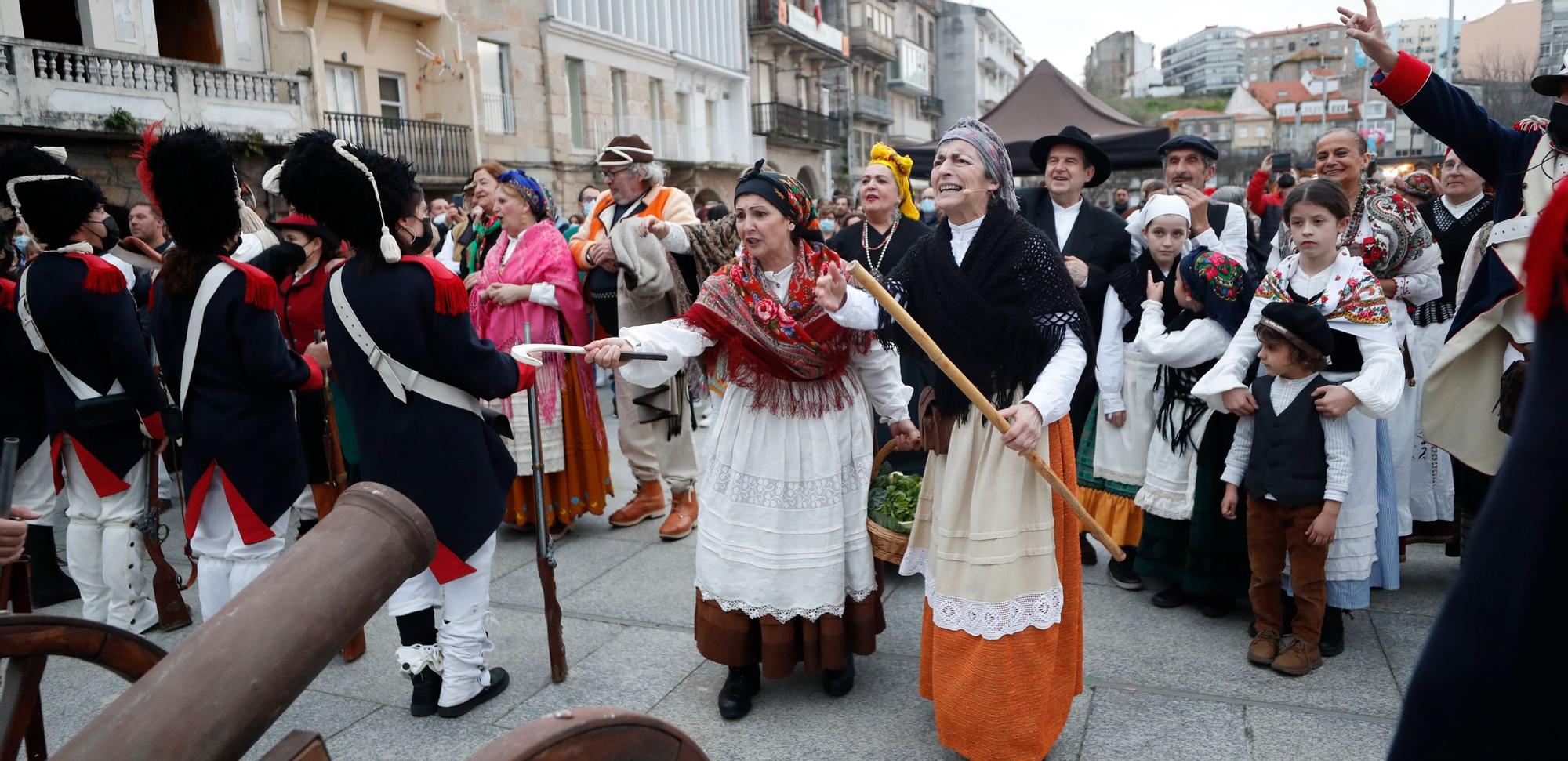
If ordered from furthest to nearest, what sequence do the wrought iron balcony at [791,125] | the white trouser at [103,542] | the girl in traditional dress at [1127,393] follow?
the wrought iron balcony at [791,125] → the white trouser at [103,542] → the girl in traditional dress at [1127,393]

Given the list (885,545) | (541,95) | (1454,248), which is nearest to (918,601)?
(885,545)

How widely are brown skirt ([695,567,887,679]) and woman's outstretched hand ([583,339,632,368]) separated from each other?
914 mm

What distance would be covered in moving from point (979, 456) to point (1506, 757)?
184cm

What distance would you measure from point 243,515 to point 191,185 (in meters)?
1.16

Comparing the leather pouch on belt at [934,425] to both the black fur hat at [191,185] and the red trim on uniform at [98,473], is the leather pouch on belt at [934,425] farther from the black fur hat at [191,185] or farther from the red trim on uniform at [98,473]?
the red trim on uniform at [98,473]

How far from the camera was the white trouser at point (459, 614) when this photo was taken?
3.40 metres

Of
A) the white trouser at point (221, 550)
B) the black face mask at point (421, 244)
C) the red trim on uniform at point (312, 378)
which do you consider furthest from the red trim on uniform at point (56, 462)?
the black face mask at point (421, 244)

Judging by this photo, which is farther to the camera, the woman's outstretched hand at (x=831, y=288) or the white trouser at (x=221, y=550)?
the white trouser at (x=221, y=550)

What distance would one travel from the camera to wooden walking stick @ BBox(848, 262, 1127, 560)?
2.46 meters

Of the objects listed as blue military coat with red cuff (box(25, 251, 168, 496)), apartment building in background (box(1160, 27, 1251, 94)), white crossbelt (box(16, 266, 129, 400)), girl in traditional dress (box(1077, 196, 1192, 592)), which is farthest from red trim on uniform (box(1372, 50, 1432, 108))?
apartment building in background (box(1160, 27, 1251, 94))

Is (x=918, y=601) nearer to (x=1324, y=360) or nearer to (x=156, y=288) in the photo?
(x=1324, y=360)

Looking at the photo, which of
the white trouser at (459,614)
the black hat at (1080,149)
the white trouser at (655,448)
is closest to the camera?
the white trouser at (459,614)

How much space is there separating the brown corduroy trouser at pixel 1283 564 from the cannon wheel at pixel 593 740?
2786 mm

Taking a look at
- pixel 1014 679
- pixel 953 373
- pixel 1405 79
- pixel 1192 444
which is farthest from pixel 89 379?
pixel 1405 79
